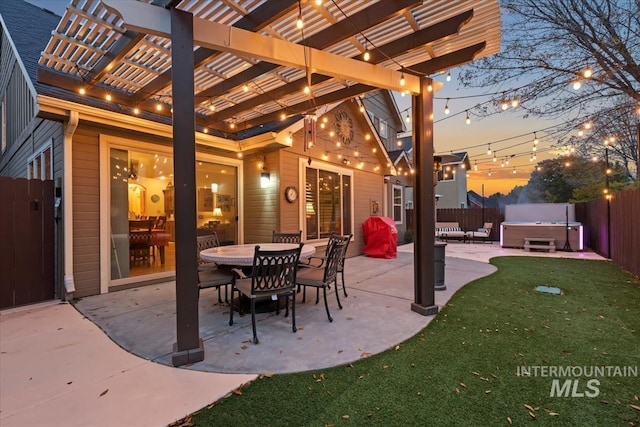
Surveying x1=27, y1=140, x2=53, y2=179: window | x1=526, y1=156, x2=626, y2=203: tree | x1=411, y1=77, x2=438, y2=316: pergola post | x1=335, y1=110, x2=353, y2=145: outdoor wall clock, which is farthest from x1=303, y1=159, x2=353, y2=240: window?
x1=526, y1=156, x2=626, y2=203: tree

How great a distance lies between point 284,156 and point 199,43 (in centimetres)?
387

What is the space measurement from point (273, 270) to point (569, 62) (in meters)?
8.13

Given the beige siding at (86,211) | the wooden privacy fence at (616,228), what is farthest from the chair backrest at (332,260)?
the wooden privacy fence at (616,228)

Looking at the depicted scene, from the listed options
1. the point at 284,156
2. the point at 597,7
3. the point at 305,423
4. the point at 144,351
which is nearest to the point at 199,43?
the point at 144,351

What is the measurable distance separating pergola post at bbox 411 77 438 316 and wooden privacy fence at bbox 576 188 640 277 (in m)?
4.94

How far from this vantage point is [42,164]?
5.34 metres

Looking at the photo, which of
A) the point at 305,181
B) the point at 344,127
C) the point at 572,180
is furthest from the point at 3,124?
the point at 572,180

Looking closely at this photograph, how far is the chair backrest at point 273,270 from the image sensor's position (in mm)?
2982

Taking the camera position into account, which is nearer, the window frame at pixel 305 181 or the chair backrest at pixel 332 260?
the chair backrest at pixel 332 260

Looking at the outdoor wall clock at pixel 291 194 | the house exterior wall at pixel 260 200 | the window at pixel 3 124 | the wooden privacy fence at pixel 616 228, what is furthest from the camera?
the window at pixel 3 124

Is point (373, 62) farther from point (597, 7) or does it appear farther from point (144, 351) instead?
point (597, 7)

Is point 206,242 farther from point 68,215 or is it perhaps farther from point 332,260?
point 332,260

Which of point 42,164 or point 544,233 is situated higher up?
point 42,164

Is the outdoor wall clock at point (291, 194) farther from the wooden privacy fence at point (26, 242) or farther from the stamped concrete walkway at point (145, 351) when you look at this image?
the wooden privacy fence at point (26, 242)
